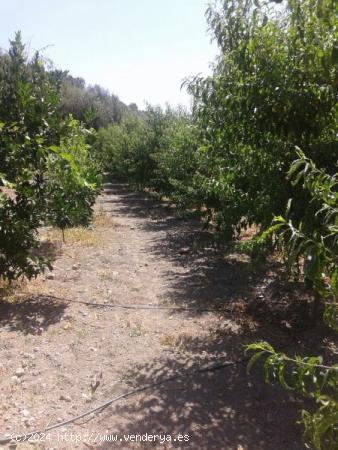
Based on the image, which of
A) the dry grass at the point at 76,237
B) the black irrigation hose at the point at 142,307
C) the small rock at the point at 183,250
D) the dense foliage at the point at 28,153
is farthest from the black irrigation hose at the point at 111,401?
the dry grass at the point at 76,237

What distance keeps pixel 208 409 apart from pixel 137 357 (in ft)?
3.51

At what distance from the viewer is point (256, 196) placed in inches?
185

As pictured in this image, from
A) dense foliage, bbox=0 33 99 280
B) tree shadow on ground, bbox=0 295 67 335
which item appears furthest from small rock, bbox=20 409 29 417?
dense foliage, bbox=0 33 99 280

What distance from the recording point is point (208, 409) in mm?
3490

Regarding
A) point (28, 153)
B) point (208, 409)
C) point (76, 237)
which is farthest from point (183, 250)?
point (208, 409)

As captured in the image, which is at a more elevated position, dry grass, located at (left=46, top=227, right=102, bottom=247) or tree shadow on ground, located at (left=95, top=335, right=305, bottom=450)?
dry grass, located at (left=46, top=227, right=102, bottom=247)

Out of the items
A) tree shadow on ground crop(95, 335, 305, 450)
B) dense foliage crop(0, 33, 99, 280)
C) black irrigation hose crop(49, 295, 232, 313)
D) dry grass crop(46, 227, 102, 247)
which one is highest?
dense foliage crop(0, 33, 99, 280)

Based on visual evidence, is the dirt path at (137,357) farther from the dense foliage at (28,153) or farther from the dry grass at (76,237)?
the dry grass at (76,237)

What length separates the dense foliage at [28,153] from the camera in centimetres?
479

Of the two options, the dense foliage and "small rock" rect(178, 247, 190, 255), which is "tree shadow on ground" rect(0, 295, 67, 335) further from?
"small rock" rect(178, 247, 190, 255)

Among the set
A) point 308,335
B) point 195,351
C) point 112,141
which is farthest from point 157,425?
point 112,141

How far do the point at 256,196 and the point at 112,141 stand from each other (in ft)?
78.2

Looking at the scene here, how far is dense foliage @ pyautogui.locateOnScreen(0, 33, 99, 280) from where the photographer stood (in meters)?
4.79

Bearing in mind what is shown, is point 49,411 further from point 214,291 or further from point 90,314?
point 214,291
